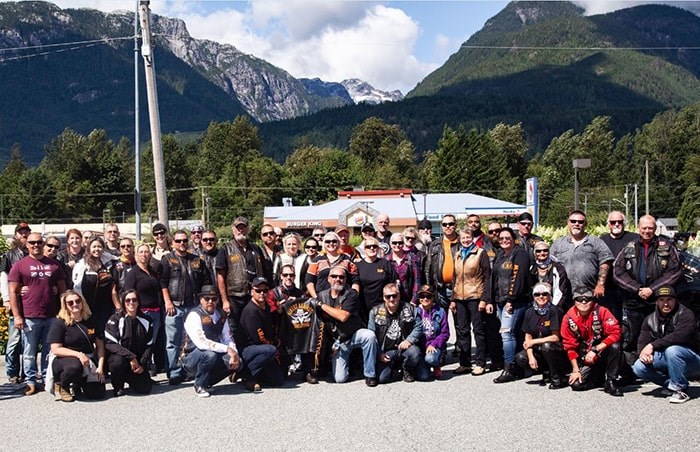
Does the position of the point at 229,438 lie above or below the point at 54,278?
below

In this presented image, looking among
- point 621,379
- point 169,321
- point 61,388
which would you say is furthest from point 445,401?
point 61,388

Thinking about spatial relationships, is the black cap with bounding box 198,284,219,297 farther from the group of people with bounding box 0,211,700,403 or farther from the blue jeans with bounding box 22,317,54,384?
the blue jeans with bounding box 22,317,54,384

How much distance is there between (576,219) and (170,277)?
4.84 m

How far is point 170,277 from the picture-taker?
8.70 meters

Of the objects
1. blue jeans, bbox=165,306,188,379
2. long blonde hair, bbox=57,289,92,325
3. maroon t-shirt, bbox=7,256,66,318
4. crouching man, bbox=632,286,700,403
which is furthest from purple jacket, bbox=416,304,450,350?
maroon t-shirt, bbox=7,256,66,318

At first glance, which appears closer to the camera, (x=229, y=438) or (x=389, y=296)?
(x=229, y=438)

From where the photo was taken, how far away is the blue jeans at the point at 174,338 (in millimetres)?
8469

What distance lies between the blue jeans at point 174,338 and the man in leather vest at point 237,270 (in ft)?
1.96

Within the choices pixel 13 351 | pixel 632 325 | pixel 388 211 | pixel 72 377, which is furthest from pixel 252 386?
pixel 388 211

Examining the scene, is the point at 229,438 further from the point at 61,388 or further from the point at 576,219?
the point at 576,219

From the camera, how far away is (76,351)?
25.2 feet

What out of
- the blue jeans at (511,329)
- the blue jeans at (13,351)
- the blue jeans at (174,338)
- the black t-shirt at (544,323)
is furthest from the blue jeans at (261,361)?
the black t-shirt at (544,323)

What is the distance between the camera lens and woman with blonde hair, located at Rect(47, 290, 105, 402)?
24.9 ft

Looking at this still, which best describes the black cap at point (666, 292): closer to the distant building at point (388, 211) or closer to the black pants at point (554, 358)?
the black pants at point (554, 358)
